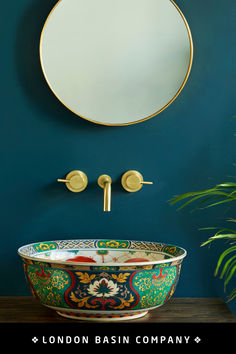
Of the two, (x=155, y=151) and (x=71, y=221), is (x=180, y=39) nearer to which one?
(x=155, y=151)

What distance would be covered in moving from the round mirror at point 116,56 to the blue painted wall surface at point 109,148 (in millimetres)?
64

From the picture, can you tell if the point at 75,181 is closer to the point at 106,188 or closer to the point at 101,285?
the point at 106,188

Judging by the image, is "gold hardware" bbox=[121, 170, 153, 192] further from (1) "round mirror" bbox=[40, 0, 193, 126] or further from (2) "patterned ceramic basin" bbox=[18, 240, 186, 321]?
(2) "patterned ceramic basin" bbox=[18, 240, 186, 321]

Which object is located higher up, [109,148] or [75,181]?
[109,148]

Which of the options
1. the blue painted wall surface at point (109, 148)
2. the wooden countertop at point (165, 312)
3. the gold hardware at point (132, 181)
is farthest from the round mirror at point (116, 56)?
the wooden countertop at point (165, 312)

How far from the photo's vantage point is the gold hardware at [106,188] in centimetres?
150

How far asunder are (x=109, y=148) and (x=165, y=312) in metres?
0.67

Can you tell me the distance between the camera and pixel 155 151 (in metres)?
1.63

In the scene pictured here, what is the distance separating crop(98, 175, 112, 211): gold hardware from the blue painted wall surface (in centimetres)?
4

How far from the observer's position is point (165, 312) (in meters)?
1.39
